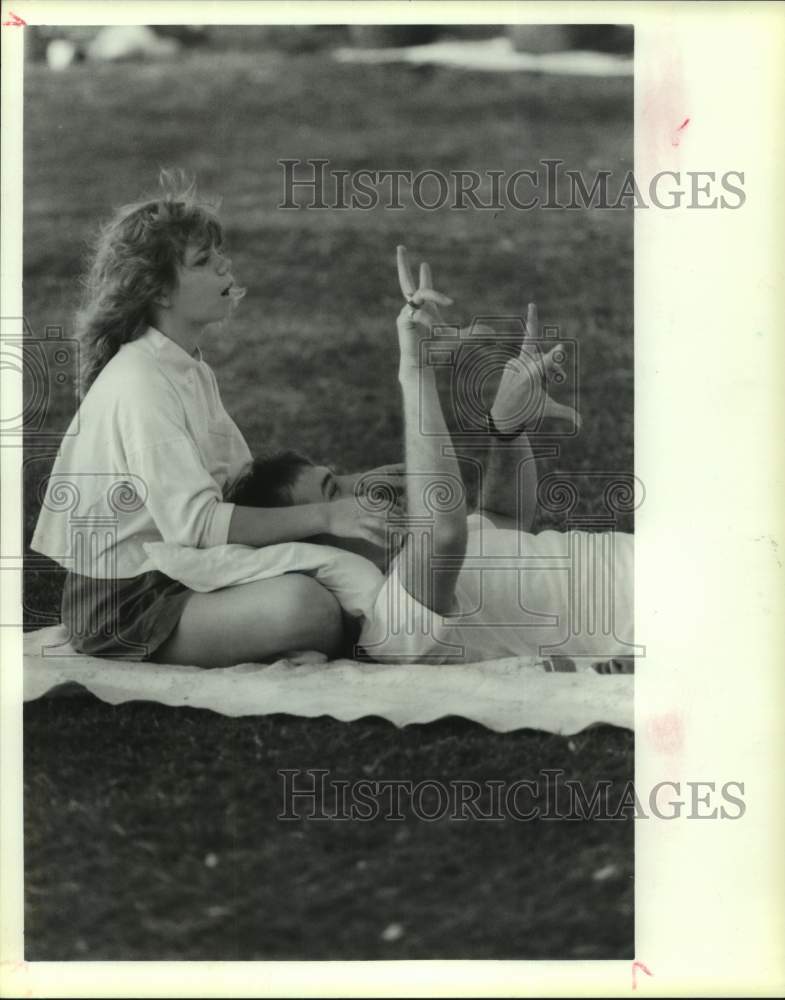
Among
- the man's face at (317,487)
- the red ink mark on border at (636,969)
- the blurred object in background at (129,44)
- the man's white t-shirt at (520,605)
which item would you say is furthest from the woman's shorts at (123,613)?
Answer: the red ink mark on border at (636,969)

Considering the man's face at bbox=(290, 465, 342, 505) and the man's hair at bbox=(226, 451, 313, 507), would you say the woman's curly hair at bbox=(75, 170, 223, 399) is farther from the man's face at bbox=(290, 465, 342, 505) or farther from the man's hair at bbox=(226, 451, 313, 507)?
the man's face at bbox=(290, 465, 342, 505)

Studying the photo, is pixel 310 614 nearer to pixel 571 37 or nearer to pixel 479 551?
pixel 479 551

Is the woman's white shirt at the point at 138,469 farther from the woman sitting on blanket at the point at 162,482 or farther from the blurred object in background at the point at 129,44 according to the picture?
the blurred object in background at the point at 129,44

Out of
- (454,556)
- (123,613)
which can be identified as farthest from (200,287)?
(454,556)

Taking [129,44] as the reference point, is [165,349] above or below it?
below

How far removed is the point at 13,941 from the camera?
4652mm

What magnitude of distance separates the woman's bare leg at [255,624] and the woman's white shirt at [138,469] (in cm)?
27

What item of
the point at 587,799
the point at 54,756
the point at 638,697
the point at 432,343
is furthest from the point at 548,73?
the point at 54,756

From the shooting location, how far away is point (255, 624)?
14.9 ft

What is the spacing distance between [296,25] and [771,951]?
438 centimetres

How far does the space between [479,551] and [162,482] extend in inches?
52.8

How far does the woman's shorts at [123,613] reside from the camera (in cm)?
457

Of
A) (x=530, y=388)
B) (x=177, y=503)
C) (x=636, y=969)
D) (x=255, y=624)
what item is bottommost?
(x=636, y=969)

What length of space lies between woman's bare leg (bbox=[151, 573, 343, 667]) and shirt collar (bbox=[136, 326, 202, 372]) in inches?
38.0
